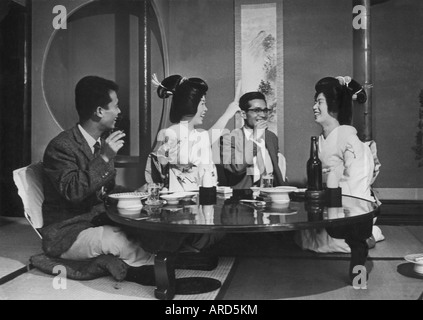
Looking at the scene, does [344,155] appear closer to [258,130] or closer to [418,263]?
[258,130]

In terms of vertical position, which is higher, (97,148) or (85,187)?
(97,148)

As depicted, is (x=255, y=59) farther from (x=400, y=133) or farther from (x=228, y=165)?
(x=400, y=133)

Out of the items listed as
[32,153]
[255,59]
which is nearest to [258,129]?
[255,59]

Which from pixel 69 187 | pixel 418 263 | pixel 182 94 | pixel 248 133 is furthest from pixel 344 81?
pixel 69 187

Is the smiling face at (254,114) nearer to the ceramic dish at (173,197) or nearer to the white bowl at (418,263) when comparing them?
the ceramic dish at (173,197)

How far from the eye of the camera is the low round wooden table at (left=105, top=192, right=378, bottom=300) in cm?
193

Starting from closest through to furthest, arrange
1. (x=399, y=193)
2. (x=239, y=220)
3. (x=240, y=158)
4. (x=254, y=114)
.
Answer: (x=239, y=220) < (x=240, y=158) < (x=254, y=114) < (x=399, y=193)

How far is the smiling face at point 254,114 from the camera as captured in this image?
3.72 metres

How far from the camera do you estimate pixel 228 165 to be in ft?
11.8

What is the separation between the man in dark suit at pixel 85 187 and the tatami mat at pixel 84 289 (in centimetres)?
11

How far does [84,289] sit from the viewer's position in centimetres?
232

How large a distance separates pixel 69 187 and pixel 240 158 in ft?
4.95
